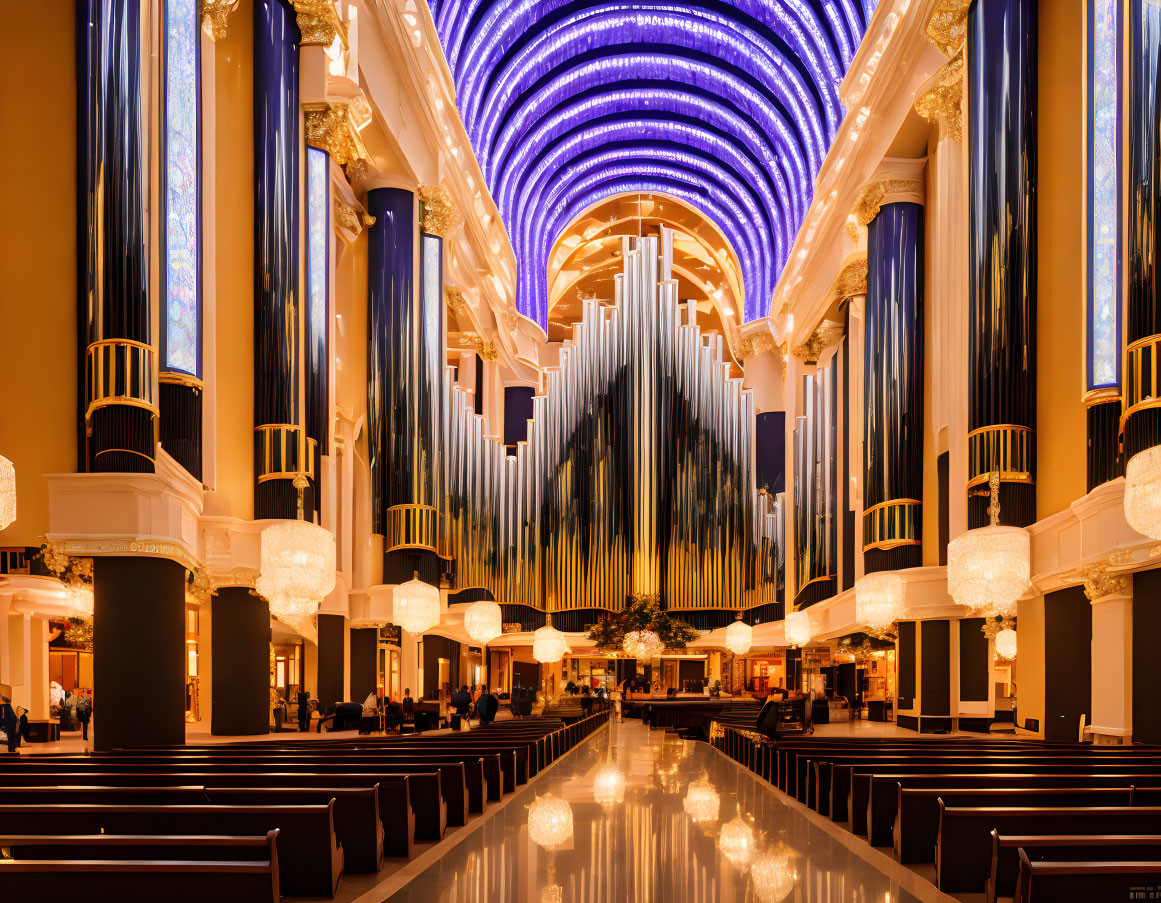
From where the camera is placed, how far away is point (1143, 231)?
1006cm

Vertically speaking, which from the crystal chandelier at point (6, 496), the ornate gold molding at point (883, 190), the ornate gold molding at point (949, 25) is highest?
the ornate gold molding at point (949, 25)

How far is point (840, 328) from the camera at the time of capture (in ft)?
90.7

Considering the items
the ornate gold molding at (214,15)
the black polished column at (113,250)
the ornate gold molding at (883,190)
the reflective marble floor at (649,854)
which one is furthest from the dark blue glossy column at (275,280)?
the ornate gold molding at (883,190)

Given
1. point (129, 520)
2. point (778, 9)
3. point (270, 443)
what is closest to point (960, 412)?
point (270, 443)

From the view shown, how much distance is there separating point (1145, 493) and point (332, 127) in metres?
13.3

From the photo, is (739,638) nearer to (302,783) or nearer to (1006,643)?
(1006,643)

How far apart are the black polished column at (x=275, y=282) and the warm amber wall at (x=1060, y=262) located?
32.2 ft

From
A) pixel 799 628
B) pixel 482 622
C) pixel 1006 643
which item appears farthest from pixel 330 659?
pixel 1006 643

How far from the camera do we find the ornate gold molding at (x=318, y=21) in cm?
1642

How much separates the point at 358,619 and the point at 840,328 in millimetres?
13976

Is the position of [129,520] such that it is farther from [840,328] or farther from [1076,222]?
[840,328]

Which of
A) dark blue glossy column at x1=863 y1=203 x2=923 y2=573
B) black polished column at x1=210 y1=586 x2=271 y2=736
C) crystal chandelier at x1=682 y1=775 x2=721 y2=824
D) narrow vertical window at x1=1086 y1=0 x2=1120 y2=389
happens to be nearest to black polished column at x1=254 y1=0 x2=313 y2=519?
black polished column at x1=210 y1=586 x2=271 y2=736

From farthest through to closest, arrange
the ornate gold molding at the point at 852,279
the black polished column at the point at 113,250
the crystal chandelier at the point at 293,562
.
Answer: the ornate gold molding at the point at 852,279 < the crystal chandelier at the point at 293,562 < the black polished column at the point at 113,250

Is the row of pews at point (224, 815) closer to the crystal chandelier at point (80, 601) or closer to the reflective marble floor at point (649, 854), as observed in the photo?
the reflective marble floor at point (649, 854)
